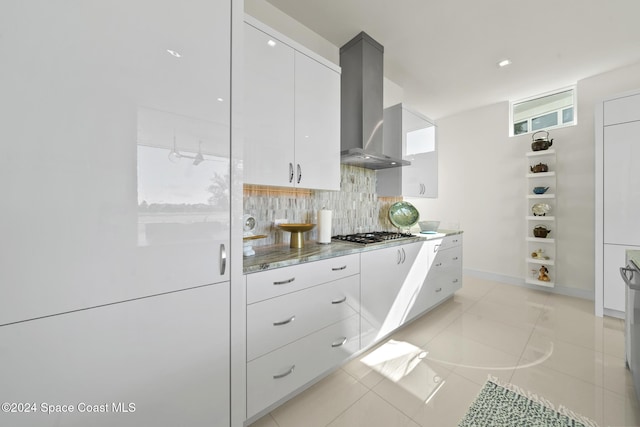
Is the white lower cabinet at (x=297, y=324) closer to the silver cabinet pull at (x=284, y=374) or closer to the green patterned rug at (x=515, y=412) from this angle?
the silver cabinet pull at (x=284, y=374)

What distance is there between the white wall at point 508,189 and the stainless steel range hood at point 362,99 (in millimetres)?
2475

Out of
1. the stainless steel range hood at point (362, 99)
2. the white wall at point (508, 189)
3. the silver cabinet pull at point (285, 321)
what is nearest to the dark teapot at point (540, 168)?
the white wall at point (508, 189)

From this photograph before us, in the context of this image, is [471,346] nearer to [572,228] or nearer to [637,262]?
[637,262]

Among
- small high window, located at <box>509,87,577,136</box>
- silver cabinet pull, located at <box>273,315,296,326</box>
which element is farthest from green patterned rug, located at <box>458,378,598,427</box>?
small high window, located at <box>509,87,577,136</box>

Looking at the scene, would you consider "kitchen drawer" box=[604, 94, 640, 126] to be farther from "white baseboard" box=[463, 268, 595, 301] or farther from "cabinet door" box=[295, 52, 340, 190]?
"cabinet door" box=[295, 52, 340, 190]

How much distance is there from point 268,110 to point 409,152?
1.78 m

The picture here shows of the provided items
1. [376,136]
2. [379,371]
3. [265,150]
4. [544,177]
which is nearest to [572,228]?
[544,177]

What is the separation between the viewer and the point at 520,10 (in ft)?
6.60

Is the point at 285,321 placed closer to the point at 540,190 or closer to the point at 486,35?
the point at 486,35

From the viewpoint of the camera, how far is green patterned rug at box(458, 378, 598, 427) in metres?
1.28

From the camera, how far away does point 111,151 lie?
0.80 meters

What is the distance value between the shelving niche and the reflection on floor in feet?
2.75

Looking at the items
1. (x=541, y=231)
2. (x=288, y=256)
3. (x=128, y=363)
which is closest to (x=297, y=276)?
(x=288, y=256)

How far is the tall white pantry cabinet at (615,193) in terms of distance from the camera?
2.38m
